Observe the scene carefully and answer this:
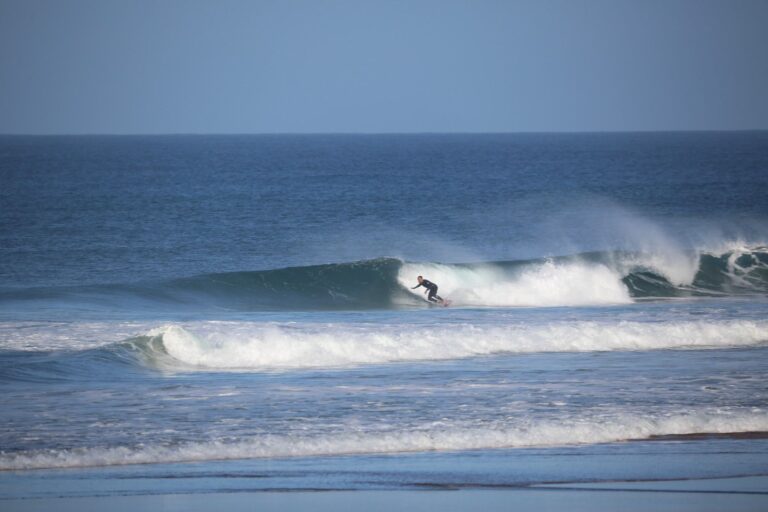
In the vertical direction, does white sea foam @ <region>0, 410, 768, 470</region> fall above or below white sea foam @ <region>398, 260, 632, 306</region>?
below

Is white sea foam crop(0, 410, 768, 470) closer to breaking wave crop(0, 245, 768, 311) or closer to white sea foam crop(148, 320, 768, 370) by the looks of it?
white sea foam crop(148, 320, 768, 370)

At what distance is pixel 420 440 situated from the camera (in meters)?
12.0

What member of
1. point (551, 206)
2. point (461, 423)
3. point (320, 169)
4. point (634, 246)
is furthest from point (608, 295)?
point (320, 169)

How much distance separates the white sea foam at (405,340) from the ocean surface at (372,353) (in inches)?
2.3

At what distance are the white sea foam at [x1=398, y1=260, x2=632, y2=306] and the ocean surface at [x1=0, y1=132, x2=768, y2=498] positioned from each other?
0.30ft

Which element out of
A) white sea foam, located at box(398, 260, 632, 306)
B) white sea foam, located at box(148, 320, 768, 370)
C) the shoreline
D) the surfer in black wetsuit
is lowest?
the shoreline

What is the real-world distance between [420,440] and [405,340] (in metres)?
6.55

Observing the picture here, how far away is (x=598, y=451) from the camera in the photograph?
1173 cm

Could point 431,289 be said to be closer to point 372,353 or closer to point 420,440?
point 372,353

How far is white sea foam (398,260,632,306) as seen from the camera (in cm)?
2638

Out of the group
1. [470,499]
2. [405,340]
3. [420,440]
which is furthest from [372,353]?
[470,499]

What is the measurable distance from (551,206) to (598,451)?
131 feet

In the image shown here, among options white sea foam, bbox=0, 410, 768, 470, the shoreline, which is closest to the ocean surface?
white sea foam, bbox=0, 410, 768, 470

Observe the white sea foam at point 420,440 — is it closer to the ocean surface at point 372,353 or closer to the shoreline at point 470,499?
the ocean surface at point 372,353
